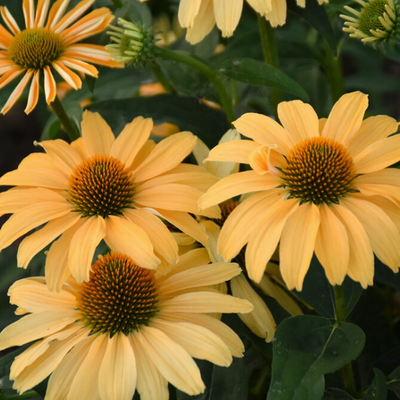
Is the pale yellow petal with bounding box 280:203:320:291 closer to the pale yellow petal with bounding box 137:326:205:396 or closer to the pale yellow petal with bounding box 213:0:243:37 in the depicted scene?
the pale yellow petal with bounding box 137:326:205:396

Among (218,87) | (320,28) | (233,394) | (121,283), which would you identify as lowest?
(233,394)

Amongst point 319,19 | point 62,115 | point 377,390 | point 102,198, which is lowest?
point 377,390

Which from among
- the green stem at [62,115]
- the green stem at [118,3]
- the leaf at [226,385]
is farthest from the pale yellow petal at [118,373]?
the green stem at [118,3]

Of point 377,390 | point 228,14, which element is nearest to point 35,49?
point 228,14

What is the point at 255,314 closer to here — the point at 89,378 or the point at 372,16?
the point at 89,378

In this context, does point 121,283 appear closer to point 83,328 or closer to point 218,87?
point 83,328

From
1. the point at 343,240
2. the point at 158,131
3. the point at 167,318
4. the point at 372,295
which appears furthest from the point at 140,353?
the point at 158,131
